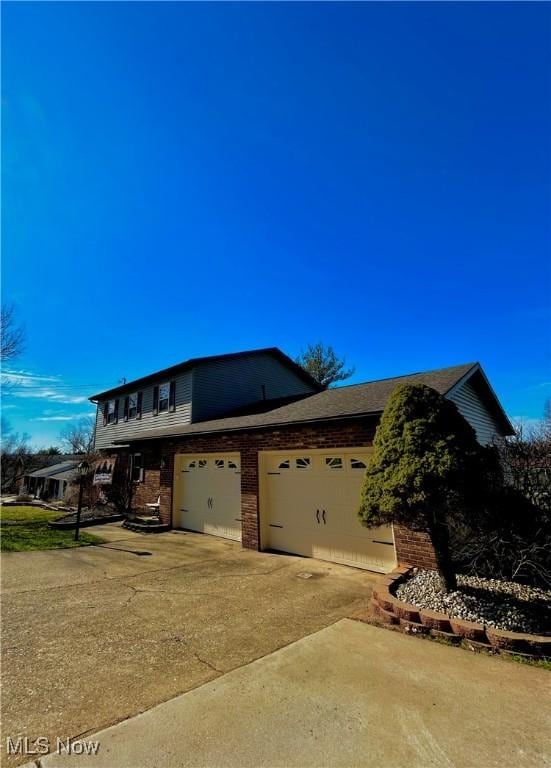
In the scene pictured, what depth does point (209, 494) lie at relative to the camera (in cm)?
1104

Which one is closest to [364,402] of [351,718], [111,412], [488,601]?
[488,601]

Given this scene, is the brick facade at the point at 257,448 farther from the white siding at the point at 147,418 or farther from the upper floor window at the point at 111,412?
the upper floor window at the point at 111,412

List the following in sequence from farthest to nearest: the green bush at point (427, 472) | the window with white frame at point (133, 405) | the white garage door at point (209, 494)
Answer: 1. the window with white frame at point (133, 405)
2. the white garage door at point (209, 494)
3. the green bush at point (427, 472)

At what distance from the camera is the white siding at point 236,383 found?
16.1m

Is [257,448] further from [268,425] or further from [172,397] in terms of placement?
[172,397]

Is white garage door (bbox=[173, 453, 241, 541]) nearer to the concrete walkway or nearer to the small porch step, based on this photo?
the small porch step

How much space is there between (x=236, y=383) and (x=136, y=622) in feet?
44.0

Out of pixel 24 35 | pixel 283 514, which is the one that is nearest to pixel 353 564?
pixel 283 514

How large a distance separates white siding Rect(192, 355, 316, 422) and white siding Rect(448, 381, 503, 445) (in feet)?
32.9

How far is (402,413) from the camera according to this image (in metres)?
4.84

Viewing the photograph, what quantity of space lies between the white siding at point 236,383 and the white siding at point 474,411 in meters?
10.0

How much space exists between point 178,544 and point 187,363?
8.29 metres

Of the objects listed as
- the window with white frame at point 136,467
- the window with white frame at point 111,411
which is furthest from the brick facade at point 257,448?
the window with white frame at point 111,411

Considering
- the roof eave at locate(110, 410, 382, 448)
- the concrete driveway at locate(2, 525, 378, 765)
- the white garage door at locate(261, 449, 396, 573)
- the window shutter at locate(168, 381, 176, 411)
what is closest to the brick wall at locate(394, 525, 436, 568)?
the white garage door at locate(261, 449, 396, 573)
